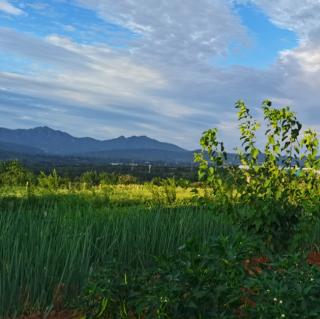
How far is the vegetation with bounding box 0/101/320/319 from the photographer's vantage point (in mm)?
3854

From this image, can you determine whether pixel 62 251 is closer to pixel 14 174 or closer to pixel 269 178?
pixel 269 178

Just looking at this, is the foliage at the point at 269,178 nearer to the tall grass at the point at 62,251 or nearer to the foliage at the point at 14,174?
the tall grass at the point at 62,251

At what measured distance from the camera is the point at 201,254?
4172 millimetres

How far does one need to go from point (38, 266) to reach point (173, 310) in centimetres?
164

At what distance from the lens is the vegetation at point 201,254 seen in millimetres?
3854

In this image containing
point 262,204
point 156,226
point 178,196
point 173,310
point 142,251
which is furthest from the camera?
point 178,196

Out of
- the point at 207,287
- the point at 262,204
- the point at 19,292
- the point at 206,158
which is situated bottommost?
the point at 19,292

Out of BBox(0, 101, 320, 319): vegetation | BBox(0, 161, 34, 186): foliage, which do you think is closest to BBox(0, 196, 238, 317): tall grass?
BBox(0, 101, 320, 319): vegetation

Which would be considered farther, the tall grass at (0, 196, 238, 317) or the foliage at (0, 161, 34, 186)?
the foliage at (0, 161, 34, 186)

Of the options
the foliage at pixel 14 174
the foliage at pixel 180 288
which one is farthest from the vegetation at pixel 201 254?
the foliage at pixel 14 174

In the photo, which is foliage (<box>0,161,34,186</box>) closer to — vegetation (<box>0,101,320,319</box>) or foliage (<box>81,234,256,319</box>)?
vegetation (<box>0,101,320,319</box>)

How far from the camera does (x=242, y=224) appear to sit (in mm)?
7844

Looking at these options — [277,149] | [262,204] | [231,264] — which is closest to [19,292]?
[231,264]

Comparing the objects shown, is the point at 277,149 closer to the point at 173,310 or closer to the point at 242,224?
the point at 242,224
